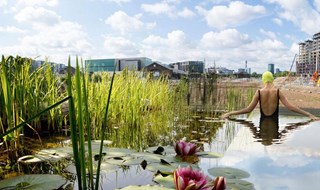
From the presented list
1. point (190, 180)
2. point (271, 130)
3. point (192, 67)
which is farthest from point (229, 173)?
point (192, 67)

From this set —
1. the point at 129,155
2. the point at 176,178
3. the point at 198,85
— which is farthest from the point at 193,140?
the point at 198,85

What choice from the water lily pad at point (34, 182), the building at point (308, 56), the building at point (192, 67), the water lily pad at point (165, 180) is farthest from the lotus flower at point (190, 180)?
the building at point (308, 56)

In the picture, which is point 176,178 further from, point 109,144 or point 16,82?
point 16,82

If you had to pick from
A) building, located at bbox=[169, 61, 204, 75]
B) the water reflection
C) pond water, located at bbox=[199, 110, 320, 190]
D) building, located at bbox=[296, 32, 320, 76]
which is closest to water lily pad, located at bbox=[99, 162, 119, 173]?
pond water, located at bbox=[199, 110, 320, 190]

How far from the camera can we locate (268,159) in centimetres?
180

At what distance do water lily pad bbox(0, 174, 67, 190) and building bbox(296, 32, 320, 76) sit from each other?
8377 centimetres

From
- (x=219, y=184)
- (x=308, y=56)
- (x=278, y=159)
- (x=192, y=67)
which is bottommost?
(x=278, y=159)

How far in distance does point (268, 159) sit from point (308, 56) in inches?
3770

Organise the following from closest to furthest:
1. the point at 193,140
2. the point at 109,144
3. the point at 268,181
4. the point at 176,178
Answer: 1. the point at 176,178
2. the point at 268,181
3. the point at 109,144
4. the point at 193,140

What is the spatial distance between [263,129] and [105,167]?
6.20 feet

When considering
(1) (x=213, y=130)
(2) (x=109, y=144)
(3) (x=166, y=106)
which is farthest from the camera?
(3) (x=166, y=106)

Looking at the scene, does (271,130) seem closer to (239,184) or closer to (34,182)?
(239,184)

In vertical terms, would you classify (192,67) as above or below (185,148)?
above

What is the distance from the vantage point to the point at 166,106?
5.02 metres
